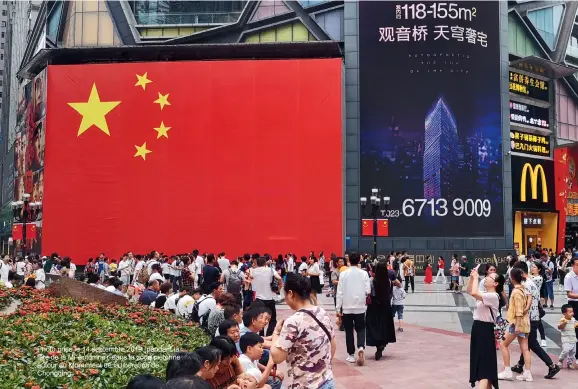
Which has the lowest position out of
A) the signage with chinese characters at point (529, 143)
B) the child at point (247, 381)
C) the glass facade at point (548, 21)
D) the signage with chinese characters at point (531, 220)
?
the child at point (247, 381)

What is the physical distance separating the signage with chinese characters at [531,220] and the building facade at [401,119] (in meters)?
0.13

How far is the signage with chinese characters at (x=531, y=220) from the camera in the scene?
3581 cm

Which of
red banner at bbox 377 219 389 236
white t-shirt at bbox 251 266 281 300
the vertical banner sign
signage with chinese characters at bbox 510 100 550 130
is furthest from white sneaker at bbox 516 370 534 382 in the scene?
signage with chinese characters at bbox 510 100 550 130

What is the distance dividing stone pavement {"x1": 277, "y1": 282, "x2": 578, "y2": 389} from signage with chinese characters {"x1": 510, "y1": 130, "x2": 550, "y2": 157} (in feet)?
69.7

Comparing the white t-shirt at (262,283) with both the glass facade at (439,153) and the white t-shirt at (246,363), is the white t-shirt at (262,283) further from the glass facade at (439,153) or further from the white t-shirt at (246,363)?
the glass facade at (439,153)

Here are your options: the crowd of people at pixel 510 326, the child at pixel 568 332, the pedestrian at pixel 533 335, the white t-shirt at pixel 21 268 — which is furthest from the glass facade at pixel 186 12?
the child at pixel 568 332

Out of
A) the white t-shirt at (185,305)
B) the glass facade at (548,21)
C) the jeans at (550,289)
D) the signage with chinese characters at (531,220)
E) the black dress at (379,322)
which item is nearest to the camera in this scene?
the white t-shirt at (185,305)

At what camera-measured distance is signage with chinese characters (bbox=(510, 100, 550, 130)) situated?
35062mm

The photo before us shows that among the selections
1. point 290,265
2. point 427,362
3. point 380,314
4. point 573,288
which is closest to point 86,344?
point 380,314

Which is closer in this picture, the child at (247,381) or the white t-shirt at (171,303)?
the child at (247,381)

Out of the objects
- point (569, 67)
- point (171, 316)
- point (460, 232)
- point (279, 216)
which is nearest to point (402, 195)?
point (460, 232)

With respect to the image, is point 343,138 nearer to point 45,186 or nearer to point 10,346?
point 45,186

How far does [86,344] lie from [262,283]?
4.99 meters

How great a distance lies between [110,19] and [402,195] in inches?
687
